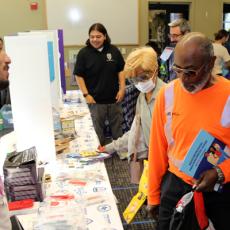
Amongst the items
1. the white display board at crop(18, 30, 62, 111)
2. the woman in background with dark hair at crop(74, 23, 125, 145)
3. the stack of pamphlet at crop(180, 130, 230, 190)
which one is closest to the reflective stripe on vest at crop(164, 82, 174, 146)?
the stack of pamphlet at crop(180, 130, 230, 190)

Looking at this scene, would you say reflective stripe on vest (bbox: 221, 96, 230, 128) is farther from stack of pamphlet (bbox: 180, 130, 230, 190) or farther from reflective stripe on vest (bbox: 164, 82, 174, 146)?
reflective stripe on vest (bbox: 164, 82, 174, 146)

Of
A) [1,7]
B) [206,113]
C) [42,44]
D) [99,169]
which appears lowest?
[99,169]

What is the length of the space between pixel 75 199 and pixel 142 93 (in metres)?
0.68

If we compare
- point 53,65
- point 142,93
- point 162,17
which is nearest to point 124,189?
point 53,65

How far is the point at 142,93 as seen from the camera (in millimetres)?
1799

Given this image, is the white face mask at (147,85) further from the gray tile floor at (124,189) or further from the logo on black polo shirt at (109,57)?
the logo on black polo shirt at (109,57)

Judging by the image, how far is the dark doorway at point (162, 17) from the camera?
6.00m

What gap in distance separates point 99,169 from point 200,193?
0.61m

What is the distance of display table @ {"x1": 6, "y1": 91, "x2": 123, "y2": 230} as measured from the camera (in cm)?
123

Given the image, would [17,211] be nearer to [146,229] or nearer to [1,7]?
[146,229]

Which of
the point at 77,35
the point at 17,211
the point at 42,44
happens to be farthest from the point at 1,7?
the point at 17,211

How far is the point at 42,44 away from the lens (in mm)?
1653

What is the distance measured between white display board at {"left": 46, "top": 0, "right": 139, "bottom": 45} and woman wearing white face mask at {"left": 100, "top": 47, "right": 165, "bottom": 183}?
3946 millimetres

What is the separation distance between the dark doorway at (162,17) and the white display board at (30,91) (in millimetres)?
4485
